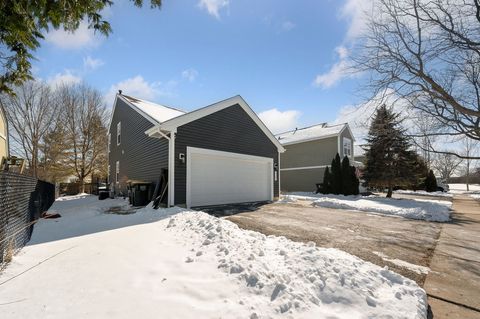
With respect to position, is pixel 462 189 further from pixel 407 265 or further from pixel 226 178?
pixel 407 265

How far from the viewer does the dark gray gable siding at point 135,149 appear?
9.90 m

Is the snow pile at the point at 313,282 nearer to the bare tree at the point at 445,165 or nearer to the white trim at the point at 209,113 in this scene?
the white trim at the point at 209,113

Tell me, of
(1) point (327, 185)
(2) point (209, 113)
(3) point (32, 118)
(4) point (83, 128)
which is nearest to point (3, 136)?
(3) point (32, 118)

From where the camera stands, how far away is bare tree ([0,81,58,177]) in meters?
21.1

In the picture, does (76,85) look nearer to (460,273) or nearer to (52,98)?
(52,98)

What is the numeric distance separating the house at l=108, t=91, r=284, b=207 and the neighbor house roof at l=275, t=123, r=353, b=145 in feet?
28.0

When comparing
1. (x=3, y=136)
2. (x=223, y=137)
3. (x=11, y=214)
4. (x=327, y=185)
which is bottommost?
(x=327, y=185)

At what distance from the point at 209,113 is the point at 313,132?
48.9 feet

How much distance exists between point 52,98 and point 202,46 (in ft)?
67.5

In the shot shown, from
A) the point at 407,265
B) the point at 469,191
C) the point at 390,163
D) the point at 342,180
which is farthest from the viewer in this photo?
the point at 469,191

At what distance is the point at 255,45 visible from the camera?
9.86 metres

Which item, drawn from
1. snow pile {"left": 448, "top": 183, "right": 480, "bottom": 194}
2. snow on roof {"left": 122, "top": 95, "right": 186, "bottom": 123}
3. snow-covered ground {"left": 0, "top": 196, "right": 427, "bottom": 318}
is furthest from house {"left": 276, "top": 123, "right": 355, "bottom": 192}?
A: snow-covered ground {"left": 0, "top": 196, "right": 427, "bottom": 318}

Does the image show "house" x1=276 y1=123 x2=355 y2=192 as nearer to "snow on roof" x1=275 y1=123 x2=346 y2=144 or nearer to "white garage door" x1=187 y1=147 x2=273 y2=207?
"snow on roof" x1=275 y1=123 x2=346 y2=144

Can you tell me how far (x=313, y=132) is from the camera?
73.5 ft
